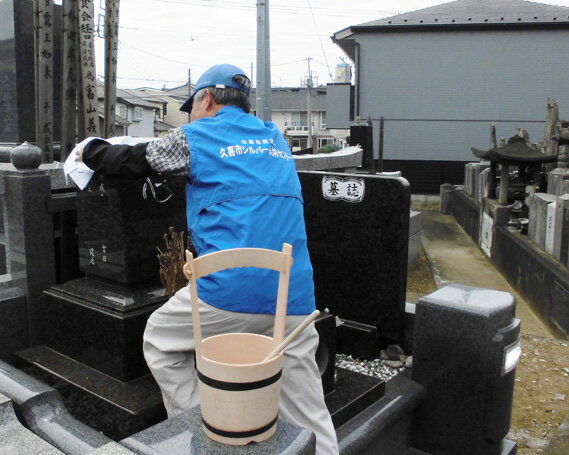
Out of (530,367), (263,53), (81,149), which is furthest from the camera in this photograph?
(263,53)

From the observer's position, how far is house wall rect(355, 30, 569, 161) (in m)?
23.4

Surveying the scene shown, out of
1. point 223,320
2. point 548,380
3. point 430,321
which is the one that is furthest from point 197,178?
point 548,380

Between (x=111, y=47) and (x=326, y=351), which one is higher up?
(x=111, y=47)

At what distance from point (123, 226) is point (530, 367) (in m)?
4.57

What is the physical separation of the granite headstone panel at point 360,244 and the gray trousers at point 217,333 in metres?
1.69

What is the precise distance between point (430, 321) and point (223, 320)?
155cm

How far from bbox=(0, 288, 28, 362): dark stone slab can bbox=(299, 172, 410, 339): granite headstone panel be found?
2089 millimetres

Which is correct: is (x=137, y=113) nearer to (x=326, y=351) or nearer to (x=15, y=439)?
(x=326, y=351)

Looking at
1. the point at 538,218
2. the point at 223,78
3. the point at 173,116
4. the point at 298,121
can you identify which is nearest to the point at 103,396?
the point at 223,78

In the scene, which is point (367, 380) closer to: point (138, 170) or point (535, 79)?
point (138, 170)

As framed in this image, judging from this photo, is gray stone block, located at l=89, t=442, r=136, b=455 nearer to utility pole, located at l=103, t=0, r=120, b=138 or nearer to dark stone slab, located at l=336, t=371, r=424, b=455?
dark stone slab, located at l=336, t=371, r=424, b=455

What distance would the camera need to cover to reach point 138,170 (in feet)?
8.03

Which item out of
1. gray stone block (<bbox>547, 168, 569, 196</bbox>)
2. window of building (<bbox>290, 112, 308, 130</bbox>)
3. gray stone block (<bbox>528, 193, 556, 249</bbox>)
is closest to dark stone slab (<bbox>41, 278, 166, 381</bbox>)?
gray stone block (<bbox>528, 193, 556, 249</bbox>)

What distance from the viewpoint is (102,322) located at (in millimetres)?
3023
